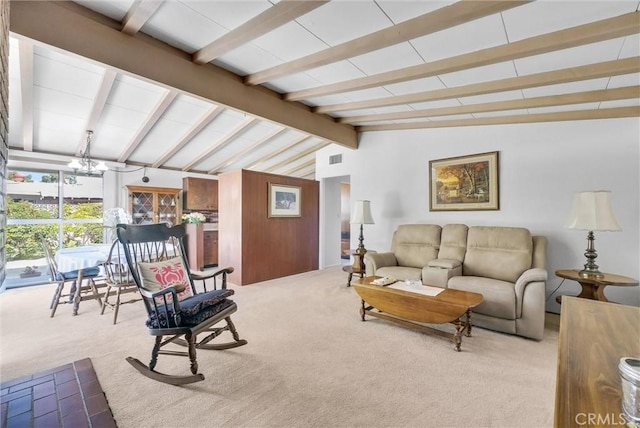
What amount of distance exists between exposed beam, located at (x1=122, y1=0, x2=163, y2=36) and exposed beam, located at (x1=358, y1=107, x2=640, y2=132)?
3.53 metres

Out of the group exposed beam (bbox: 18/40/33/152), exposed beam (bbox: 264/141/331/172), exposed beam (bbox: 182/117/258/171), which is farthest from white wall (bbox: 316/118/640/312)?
exposed beam (bbox: 18/40/33/152)

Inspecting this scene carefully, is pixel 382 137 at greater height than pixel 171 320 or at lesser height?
greater

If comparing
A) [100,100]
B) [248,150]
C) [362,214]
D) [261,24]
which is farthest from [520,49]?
[248,150]

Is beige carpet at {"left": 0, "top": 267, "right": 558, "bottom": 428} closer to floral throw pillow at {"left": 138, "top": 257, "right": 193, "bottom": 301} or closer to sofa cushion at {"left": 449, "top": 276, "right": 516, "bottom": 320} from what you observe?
sofa cushion at {"left": 449, "top": 276, "right": 516, "bottom": 320}

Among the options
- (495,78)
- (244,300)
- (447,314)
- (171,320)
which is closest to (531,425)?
(447,314)

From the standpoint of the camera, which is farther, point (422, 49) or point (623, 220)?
point (623, 220)

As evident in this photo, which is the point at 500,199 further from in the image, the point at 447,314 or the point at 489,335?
the point at 447,314

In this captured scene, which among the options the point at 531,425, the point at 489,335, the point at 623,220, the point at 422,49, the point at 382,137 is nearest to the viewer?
the point at 531,425

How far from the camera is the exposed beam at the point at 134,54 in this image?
6.34ft

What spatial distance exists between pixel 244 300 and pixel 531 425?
119 inches

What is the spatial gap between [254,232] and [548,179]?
409cm

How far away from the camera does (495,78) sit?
266cm

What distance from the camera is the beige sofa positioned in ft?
8.34

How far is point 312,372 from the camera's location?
2021 mm
